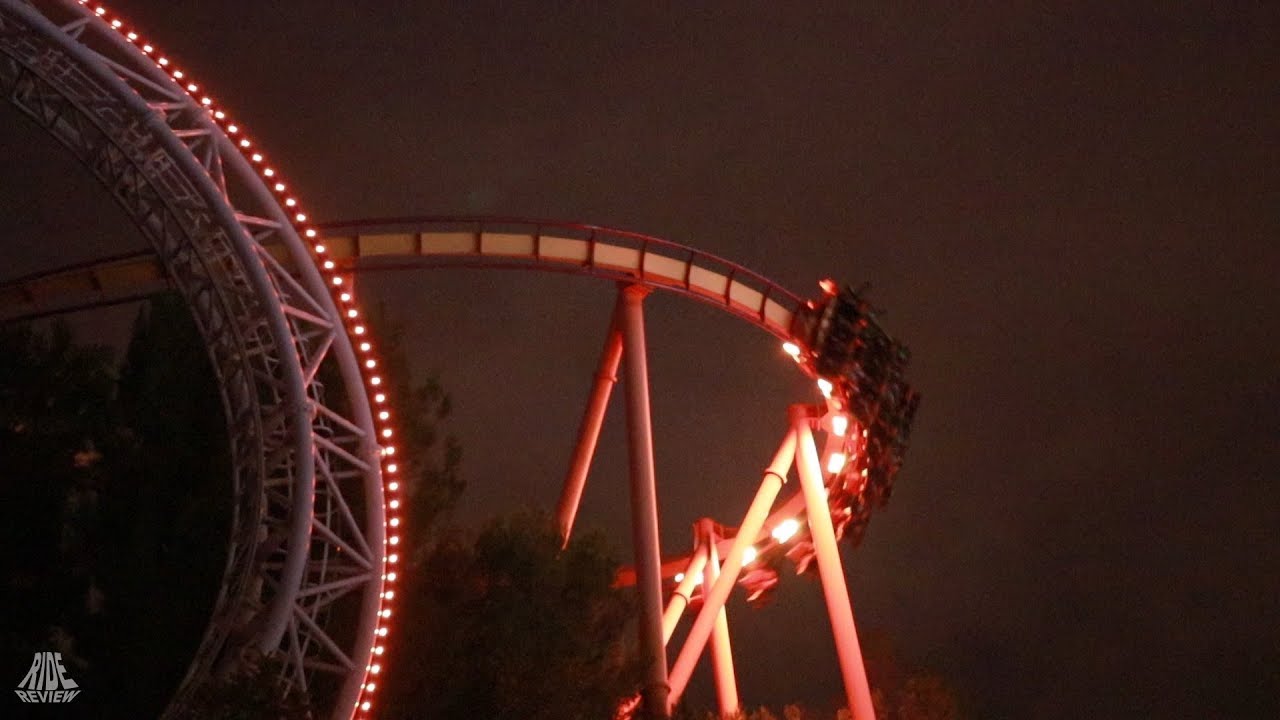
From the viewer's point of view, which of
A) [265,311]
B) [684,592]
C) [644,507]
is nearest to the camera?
[265,311]

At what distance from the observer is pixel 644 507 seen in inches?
683

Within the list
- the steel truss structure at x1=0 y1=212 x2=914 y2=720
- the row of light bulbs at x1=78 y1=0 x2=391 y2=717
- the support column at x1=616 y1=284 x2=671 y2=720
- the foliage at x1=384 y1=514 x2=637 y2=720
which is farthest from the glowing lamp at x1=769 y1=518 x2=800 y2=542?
the row of light bulbs at x1=78 y1=0 x2=391 y2=717

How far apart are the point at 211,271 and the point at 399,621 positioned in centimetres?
464

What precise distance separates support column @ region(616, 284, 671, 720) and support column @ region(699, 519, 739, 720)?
470 centimetres

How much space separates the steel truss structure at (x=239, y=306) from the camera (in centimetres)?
1299

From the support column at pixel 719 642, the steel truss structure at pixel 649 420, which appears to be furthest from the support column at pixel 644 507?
the support column at pixel 719 642

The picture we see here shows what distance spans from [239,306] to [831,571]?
9191mm

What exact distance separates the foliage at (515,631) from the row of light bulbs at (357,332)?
1.66 metres

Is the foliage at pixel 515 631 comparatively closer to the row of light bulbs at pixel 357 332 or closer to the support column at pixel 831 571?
the row of light bulbs at pixel 357 332

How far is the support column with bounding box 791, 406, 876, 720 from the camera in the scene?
18.3 m

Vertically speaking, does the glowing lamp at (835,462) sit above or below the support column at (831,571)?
above

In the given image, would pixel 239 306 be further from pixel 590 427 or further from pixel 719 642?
pixel 719 642

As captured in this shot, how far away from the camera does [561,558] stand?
1598 centimetres

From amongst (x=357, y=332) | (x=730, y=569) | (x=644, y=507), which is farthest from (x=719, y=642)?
(x=357, y=332)
